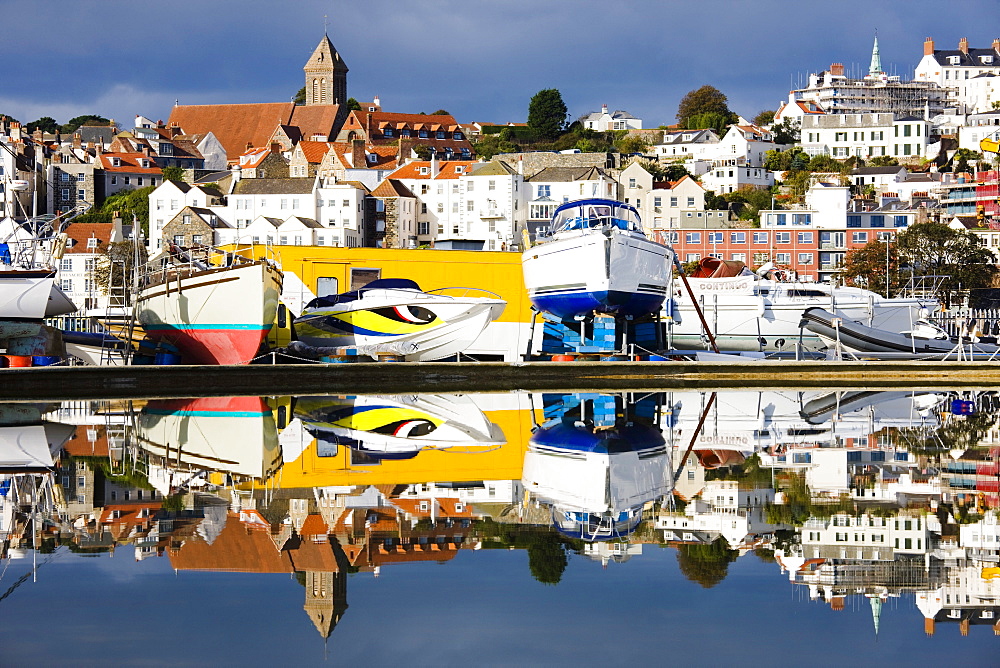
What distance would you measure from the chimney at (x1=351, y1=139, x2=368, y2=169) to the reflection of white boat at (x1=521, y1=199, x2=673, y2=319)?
6648cm

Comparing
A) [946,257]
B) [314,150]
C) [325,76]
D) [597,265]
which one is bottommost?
[597,265]

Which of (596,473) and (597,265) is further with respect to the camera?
(597,265)

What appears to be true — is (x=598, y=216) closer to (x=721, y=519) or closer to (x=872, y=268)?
(x=721, y=519)

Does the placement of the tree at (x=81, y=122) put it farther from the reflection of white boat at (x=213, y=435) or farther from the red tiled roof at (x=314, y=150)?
the reflection of white boat at (x=213, y=435)

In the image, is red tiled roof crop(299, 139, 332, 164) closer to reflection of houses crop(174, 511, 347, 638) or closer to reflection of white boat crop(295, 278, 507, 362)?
reflection of white boat crop(295, 278, 507, 362)

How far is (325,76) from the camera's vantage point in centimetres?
13162

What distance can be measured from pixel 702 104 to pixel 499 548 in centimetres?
12237

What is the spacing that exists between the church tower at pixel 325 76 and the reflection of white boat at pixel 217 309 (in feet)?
353

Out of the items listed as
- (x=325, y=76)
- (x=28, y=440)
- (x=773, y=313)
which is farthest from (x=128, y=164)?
(x=28, y=440)

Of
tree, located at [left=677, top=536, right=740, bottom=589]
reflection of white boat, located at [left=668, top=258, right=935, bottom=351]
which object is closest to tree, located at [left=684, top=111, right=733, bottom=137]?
reflection of white boat, located at [left=668, top=258, right=935, bottom=351]

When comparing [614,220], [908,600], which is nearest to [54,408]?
[614,220]

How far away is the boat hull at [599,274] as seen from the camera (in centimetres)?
2430

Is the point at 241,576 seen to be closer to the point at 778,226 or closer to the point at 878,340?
the point at 878,340

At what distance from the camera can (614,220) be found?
25797mm
